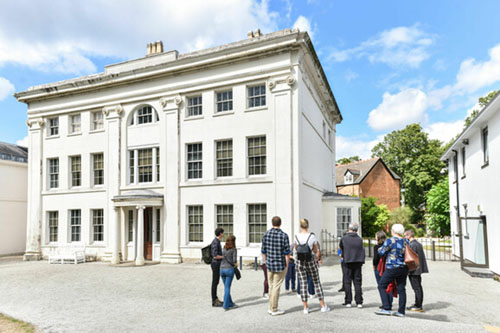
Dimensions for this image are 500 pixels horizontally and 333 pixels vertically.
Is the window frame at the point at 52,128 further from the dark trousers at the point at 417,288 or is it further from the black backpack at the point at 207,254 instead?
the dark trousers at the point at 417,288

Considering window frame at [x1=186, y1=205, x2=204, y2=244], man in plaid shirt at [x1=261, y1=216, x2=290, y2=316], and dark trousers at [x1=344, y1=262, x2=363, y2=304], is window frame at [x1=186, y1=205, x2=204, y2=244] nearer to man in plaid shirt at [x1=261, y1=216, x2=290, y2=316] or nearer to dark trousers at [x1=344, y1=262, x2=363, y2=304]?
man in plaid shirt at [x1=261, y1=216, x2=290, y2=316]

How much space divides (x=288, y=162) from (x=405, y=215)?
89.6 feet

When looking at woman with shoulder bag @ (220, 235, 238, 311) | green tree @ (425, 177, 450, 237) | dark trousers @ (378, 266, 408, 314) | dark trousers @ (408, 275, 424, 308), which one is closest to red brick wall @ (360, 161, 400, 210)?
green tree @ (425, 177, 450, 237)

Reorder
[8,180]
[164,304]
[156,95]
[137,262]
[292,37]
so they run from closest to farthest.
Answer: [164,304], [292,37], [137,262], [156,95], [8,180]

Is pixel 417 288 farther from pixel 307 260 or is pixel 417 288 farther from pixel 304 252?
pixel 304 252

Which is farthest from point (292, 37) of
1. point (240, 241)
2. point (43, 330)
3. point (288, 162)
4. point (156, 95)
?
point (43, 330)

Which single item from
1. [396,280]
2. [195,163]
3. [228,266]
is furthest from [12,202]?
[396,280]

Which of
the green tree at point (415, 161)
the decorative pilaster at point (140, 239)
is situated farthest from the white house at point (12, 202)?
the green tree at point (415, 161)

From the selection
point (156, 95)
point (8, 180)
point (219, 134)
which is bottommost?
point (8, 180)

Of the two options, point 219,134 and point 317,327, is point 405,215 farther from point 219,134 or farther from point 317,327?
point 317,327

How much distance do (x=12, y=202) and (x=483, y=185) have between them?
25.9 m

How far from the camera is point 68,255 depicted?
18.1 m

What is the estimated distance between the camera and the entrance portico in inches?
660

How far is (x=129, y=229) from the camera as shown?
60.1 ft
